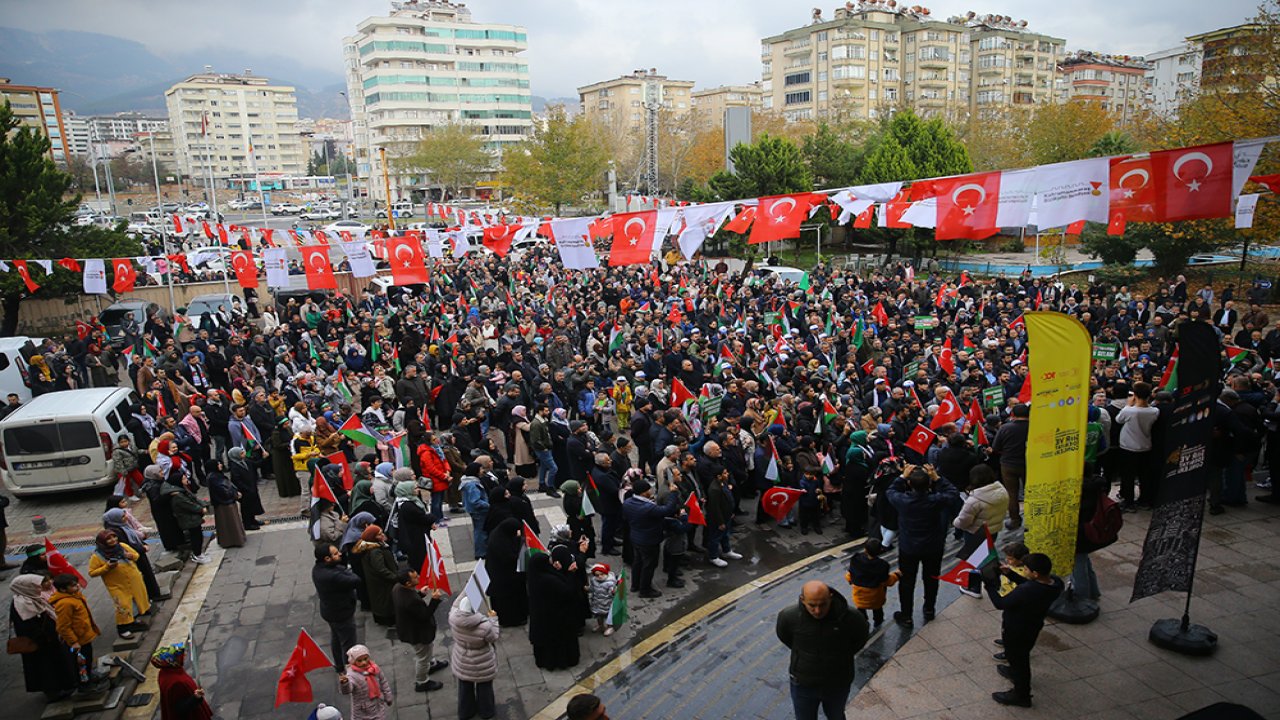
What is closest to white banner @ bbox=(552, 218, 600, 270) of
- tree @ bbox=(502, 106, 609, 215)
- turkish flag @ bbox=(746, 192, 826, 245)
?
turkish flag @ bbox=(746, 192, 826, 245)

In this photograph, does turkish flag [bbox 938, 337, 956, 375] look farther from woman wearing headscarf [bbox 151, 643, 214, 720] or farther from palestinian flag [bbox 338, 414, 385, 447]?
woman wearing headscarf [bbox 151, 643, 214, 720]

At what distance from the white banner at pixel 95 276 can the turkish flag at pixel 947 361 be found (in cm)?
2196

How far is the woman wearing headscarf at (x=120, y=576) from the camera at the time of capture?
26.4 feet

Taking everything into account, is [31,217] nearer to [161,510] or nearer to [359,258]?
[359,258]

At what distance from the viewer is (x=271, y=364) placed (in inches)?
701

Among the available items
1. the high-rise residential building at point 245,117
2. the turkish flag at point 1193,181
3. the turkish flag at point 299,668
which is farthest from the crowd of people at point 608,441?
the high-rise residential building at point 245,117

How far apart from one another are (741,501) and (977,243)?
40.2 meters

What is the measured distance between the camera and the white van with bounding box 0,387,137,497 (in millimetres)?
12359

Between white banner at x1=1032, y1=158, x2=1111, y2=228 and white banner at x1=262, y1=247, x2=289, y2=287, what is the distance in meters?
17.6

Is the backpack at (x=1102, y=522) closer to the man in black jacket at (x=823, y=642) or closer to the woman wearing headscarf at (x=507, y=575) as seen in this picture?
the man in black jacket at (x=823, y=642)

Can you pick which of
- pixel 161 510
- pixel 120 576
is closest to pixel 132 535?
pixel 120 576

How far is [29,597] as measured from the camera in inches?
270

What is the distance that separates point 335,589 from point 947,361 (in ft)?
37.7

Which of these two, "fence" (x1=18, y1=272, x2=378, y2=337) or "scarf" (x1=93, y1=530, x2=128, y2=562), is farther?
"fence" (x1=18, y1=272, x2=378, y2=337)
